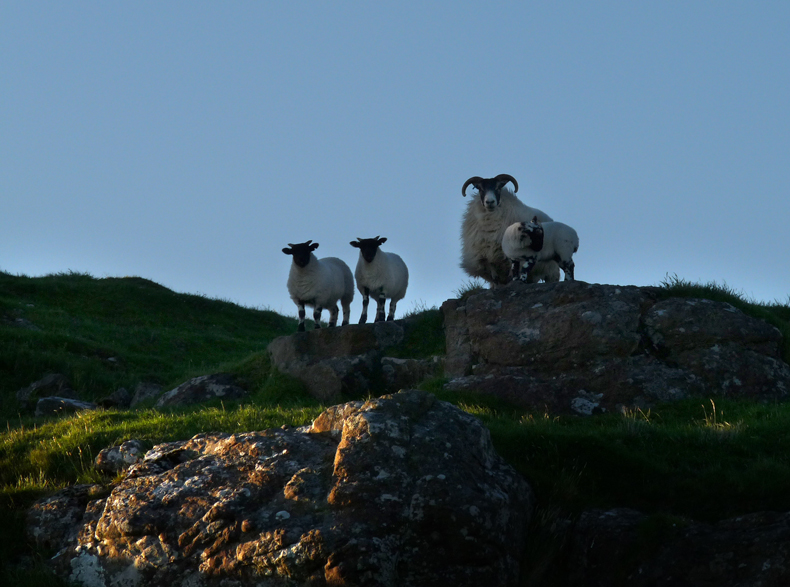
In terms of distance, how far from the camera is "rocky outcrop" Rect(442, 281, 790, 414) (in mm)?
13625

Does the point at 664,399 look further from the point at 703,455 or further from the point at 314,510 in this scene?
the point at 314,510

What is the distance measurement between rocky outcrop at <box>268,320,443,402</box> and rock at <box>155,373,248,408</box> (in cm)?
102

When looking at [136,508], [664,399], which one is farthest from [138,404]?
[664,399]

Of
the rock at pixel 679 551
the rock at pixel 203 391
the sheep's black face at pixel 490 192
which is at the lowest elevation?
the rock at pixel 679 551

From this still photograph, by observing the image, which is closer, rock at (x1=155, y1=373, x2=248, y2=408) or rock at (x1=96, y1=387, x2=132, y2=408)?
rock at (x1=155, y1=373, x2=248, y2=408)

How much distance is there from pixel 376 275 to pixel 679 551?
11.8 meters

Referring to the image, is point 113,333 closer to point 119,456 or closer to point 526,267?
point 526,267

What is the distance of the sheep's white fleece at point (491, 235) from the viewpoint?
1812cm

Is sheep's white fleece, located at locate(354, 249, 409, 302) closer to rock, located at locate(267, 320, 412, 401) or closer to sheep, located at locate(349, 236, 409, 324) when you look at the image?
sheep, located at locate(349, 236, 409, 324)

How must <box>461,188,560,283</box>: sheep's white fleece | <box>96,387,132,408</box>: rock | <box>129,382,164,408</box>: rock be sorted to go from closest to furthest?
<box>96,387,132,408</box>: rock
<box>129,382,164,408</box>: rock
<box>461,188,560,283</box>: sheep's white fleece

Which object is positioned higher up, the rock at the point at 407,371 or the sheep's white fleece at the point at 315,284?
the sheep's white fleece at the point at 315,284

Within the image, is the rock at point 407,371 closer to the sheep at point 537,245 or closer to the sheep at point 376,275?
the sheep at point 376,275

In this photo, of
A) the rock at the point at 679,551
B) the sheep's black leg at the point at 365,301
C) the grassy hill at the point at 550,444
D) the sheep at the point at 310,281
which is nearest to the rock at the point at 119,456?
the grassy hill at the point at 550,444

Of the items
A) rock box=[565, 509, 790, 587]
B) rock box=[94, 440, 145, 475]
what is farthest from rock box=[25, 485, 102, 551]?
rock box=[565, 509, 790, 587]
